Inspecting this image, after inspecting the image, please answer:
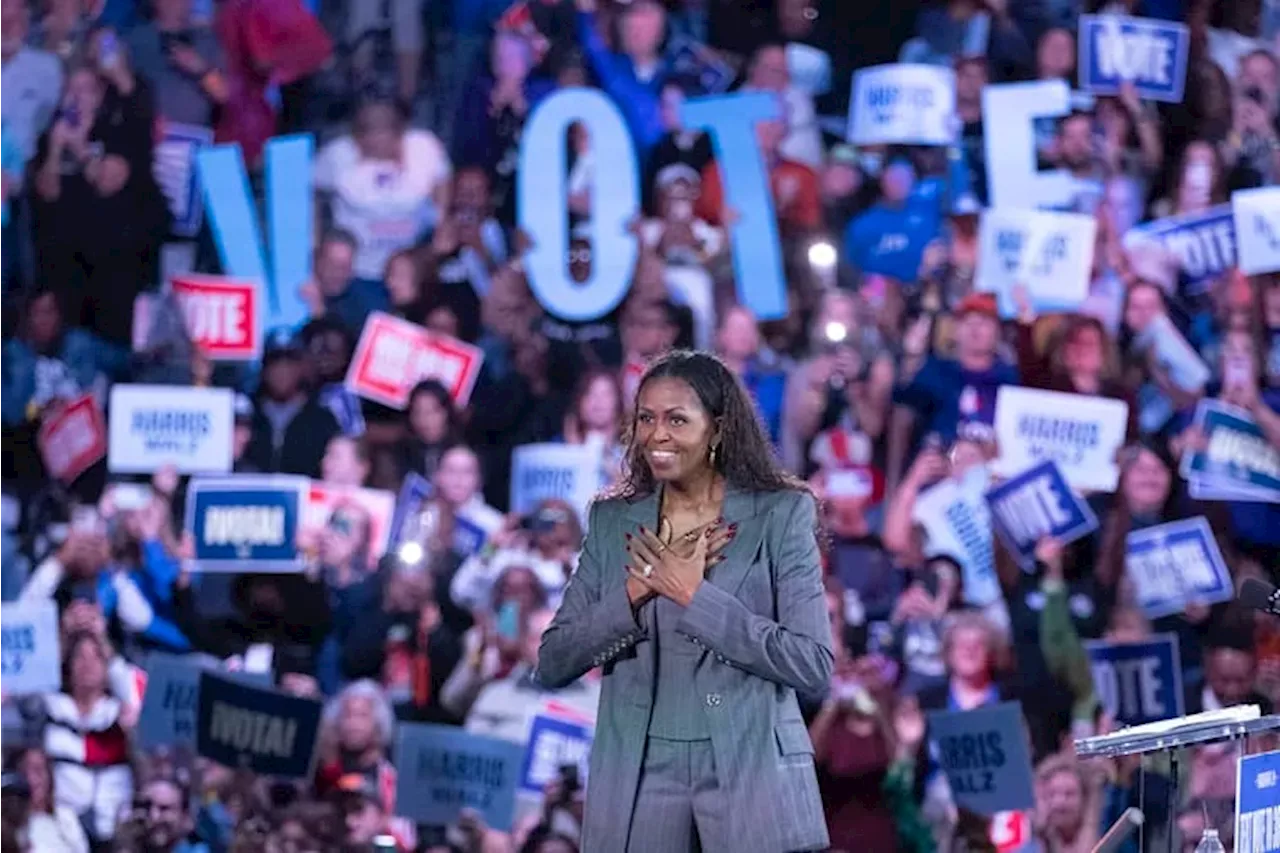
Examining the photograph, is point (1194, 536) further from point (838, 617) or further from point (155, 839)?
point (155, 839)

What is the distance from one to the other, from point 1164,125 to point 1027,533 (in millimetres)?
1633

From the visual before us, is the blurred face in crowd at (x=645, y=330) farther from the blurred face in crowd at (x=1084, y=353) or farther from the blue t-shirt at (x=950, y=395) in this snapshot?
the blurred face in crowd at (x=1084, y=353)

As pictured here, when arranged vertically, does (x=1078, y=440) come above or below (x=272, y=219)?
below

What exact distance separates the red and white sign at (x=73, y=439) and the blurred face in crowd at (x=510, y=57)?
6.06 feet

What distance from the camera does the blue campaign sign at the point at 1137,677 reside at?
7809mm

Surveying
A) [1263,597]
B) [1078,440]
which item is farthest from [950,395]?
Answer: [1263,597]

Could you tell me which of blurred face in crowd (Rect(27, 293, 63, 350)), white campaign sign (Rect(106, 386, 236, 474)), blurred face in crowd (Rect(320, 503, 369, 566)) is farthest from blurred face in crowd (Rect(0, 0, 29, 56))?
blurred face in crowd (Rect(320, 503, 369, 566))

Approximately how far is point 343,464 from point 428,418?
1.10ft

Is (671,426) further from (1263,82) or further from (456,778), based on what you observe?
(1263,82)

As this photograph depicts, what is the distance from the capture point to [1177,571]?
7984 mm

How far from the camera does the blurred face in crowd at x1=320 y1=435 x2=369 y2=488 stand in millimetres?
8070

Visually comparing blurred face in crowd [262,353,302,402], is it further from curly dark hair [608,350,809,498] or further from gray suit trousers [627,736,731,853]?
gray suit trousers [627,736,731,853]

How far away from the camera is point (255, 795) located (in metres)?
7.69

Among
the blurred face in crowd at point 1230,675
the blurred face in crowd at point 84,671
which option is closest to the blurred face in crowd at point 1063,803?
the blurred face in crowd at point 1230,675
